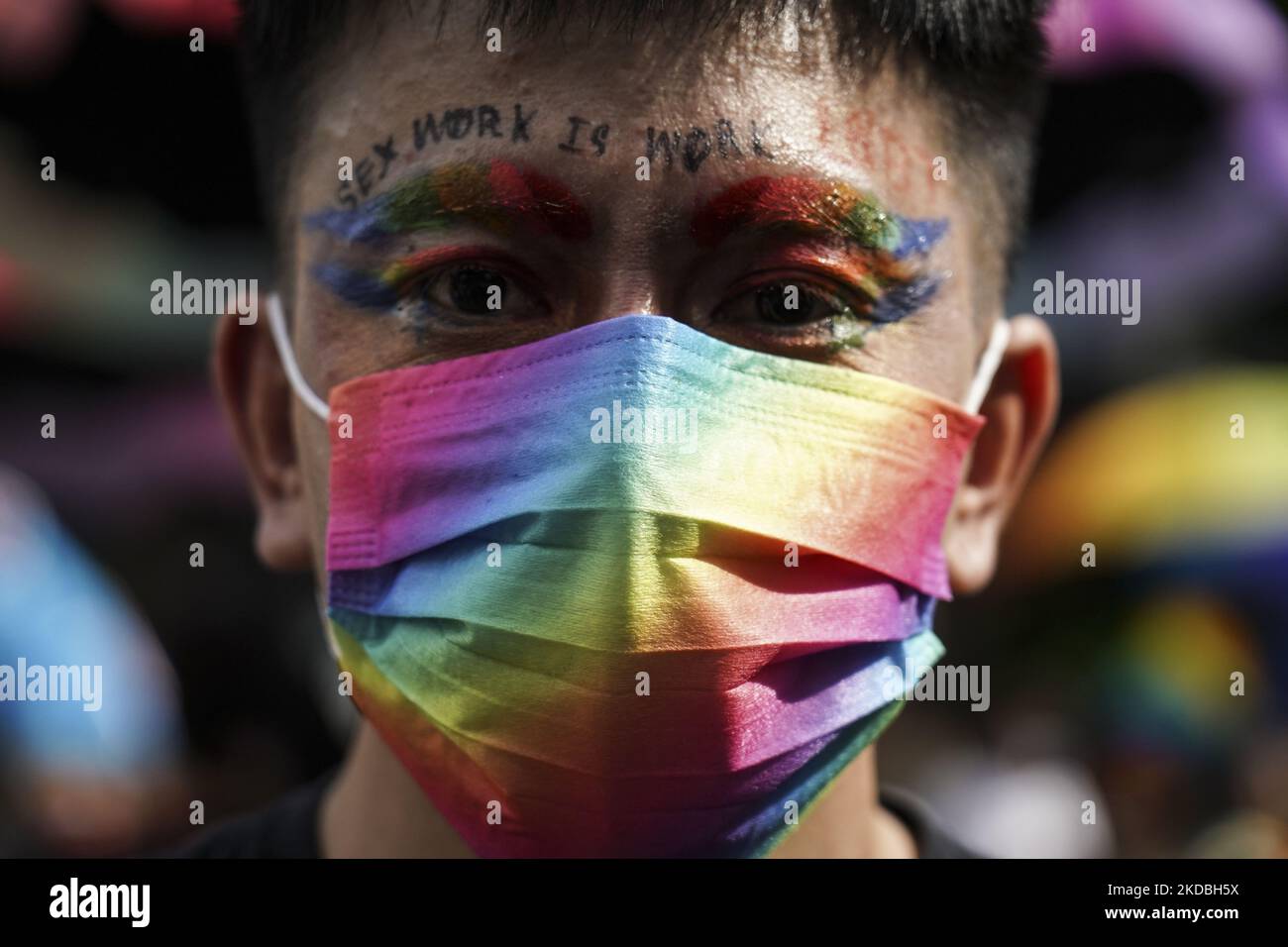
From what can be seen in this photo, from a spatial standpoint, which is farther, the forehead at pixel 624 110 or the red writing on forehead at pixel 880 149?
the red writing on forehead at pixel 880 149

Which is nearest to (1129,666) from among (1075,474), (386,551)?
(1075,474)

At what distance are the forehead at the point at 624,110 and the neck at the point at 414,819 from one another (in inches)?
44.0

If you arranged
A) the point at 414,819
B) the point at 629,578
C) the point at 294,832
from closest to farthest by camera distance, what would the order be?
the point at 629,578 < the point at 414,819 < the point at 294,832

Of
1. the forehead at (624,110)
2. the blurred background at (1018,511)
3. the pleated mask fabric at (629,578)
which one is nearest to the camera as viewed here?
the pleated mask fabric at (629,578)

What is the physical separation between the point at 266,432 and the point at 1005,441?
4.99ft

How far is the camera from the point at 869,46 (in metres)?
2.54

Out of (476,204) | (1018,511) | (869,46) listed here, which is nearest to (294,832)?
(476,204)

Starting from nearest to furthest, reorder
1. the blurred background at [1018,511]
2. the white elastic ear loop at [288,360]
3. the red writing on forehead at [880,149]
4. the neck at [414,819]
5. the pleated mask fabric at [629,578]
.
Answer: the pleated mask fabric at [629,578], the red writing on forehead at [880,149], the white elastic ear loop at [288,360], the neck at [414,819], the blurred background at [1018,511]

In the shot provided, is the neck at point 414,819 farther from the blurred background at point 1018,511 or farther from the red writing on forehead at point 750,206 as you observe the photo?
the blurred background at point 1018,511

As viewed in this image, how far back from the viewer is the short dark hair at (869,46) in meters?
2.41

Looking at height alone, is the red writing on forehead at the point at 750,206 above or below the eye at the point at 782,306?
above

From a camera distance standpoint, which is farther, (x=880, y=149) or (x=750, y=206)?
(x=880, y=149)

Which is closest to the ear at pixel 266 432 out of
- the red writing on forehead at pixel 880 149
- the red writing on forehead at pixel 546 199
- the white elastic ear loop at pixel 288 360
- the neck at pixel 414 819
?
the white elastic ear loop at pixel 288 360

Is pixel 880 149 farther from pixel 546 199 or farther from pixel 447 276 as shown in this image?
pixel 447 276
